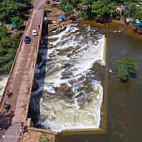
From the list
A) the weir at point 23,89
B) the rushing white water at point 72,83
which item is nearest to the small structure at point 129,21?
the rushing white water at point 72,83

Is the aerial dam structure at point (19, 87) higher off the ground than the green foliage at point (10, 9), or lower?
lower

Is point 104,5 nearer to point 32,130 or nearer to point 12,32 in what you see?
point 12,32

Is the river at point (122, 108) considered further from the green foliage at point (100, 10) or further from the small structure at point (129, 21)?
the green foliage at point (100, 10)

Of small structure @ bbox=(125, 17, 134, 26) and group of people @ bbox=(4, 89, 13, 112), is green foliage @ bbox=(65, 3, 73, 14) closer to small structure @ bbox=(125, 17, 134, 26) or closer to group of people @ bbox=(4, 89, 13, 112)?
small structure @ bbox=(125, 17, 134, 26)

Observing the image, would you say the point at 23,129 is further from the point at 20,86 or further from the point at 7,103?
the point at 20,86

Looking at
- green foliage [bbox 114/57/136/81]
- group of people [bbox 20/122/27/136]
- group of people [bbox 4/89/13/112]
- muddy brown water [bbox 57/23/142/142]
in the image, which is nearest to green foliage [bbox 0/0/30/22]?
muddy brown water [bbox 57/23/142/142]

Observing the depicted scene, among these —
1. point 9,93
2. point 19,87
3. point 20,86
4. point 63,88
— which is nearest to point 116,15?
point 63,88
